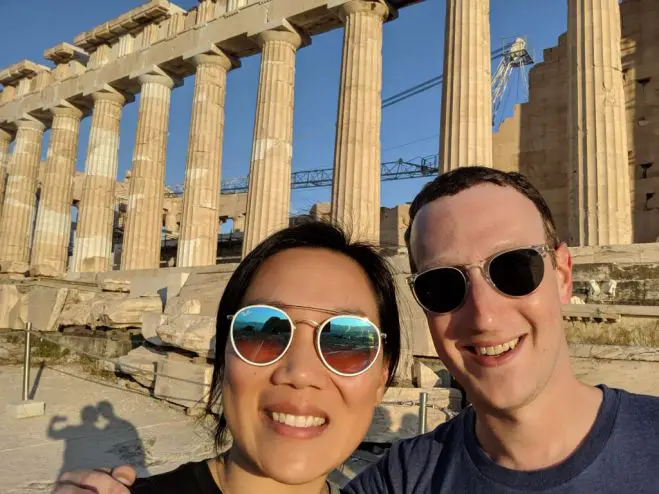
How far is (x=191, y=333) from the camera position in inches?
312

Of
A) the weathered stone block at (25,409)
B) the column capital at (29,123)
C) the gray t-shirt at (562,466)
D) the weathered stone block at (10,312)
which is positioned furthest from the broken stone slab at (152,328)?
the column capital at (29,123)

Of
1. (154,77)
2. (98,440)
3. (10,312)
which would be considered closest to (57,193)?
(154,77)

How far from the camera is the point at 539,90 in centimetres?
1655

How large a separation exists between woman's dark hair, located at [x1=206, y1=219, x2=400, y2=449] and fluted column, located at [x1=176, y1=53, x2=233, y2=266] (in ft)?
54.9

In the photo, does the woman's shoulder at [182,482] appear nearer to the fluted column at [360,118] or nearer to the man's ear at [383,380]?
Result: the man's ear at [383,380]

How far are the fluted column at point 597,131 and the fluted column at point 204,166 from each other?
1209cm

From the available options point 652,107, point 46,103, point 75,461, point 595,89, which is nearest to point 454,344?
point 75,461

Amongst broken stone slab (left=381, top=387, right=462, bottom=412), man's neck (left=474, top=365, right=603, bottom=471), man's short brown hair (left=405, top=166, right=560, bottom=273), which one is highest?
man's short brown hair (left=405, top=166, right=560, bottom=273)

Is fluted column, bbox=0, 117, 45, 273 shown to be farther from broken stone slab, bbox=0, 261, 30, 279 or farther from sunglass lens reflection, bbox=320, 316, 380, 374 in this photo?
sunglass lens reflection, bbox=320, 316, 380, 374

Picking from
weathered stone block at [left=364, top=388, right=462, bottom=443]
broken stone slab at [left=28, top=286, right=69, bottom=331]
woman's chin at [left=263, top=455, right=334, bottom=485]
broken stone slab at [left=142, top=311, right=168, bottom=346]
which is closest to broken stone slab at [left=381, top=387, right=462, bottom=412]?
weathered stone block at [left=364, top=388, right=462, bottom=443]

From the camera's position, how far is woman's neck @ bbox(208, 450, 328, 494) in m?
1.49

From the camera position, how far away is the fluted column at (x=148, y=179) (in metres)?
20.0

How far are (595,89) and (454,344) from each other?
12.4 metres

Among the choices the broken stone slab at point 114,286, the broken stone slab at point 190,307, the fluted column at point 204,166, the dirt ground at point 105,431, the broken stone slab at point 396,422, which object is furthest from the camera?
the fluted column at point 204,166
